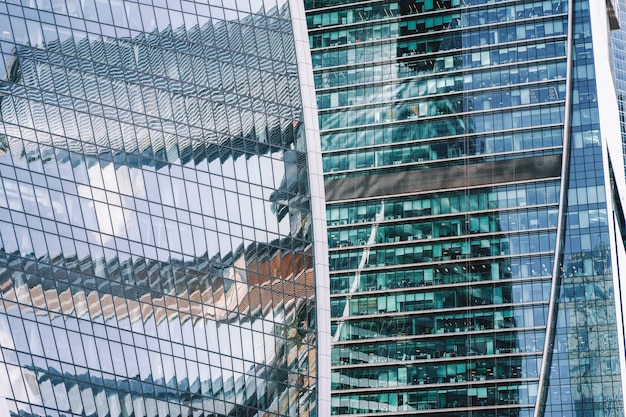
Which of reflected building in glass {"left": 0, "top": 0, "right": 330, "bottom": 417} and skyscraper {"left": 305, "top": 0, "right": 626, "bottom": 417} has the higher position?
skyscraper {"left": 305, "top": 0, "right": 626, "bottom": 417}

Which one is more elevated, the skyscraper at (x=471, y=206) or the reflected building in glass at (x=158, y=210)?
the skyscraper at (x=471, y=206)

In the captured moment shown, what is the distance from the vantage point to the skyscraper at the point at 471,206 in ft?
385

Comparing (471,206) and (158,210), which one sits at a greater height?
(471,206)

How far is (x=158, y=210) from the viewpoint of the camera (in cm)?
6675

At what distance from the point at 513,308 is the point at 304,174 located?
57.2 m

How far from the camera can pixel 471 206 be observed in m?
124

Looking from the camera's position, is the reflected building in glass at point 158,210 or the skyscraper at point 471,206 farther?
the skyscraper at point 471,206

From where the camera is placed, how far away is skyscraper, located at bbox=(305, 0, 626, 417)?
11738 cm

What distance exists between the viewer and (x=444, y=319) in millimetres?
121875

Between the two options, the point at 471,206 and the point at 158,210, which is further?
the point at 471,206

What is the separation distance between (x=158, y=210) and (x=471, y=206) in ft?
202

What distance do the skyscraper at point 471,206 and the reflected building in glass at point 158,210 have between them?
175 ft

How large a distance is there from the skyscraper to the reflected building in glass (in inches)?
2097

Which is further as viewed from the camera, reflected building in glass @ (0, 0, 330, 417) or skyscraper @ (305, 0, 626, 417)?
skyscraper @ (305, 0, 626, 417)
